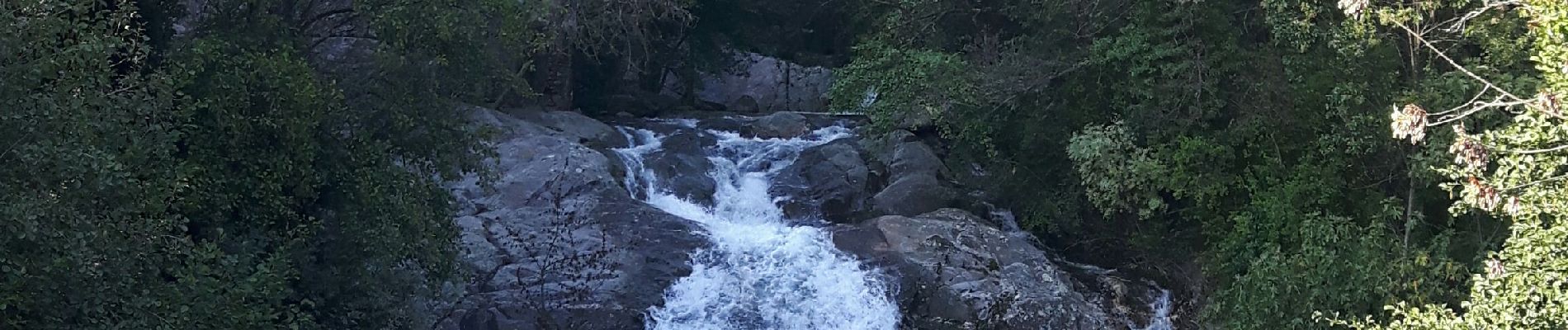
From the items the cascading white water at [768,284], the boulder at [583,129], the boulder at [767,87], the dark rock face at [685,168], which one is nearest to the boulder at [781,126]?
the dark rock face at [685,168]

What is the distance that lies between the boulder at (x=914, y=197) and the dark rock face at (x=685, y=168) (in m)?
2.79

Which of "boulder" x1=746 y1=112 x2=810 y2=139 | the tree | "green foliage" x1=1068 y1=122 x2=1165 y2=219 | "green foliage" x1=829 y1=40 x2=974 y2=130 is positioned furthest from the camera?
"boulder" x1=746 y1=112 x2=810 y2=139

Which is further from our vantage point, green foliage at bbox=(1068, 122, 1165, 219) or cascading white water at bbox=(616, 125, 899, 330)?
green foliage at bbox=(1068, 122, 1165, 219)

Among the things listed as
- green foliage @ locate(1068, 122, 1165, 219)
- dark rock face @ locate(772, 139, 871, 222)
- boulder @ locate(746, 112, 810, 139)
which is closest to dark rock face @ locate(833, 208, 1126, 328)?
green foliage @ locate(1068, 122, 1165, 219)

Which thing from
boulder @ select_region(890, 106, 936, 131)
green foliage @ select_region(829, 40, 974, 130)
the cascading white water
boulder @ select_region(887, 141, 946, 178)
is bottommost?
the cascading white water

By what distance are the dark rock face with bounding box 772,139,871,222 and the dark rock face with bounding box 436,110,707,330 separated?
9.14 feet

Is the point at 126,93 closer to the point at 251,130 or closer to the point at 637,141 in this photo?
the point at 251,130

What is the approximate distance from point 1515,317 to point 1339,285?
4.07m

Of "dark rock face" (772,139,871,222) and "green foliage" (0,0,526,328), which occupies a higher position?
"green foliage" (0,0,526,328)

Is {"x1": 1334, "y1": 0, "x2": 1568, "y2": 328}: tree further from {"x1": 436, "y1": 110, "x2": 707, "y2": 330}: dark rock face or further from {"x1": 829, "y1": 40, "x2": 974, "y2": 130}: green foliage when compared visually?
{"x1": 436, "y1": 110, "x2": 707, "y2": 330}: dark rock face

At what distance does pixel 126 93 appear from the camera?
10.7 metres

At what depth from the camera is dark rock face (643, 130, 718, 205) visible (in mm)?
21781

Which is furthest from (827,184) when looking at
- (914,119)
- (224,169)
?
(224,169)

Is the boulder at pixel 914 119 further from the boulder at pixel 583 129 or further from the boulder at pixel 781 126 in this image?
the boulder at pixel 583 129
